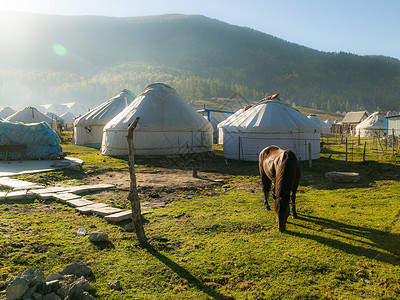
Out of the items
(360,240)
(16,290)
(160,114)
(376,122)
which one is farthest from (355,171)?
(376,122)

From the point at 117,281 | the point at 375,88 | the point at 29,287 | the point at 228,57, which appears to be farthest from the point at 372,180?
the point at 228,57

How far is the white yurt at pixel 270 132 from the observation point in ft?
48.2

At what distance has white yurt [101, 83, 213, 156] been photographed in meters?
16.1

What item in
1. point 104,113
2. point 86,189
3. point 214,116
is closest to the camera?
point 86,189

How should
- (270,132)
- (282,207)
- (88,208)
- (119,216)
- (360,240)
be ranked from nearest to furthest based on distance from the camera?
(360,240) < (282,207) < (119,216) < (88,208) < (270,132)

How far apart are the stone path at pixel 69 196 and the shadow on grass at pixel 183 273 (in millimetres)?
1646

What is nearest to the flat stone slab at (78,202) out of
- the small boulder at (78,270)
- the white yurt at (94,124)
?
the small boulder at (78,270)

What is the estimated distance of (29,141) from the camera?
1434 centimetres

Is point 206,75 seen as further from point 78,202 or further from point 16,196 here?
point 78,202

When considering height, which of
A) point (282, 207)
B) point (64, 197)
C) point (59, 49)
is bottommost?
point (64, 197)

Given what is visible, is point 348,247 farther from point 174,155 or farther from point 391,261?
point 174,155

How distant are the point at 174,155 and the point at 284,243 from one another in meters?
12.4

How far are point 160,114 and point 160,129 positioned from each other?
3.69 ft

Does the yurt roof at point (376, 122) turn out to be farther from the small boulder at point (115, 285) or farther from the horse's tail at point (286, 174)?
the small boulder at point (115, 285)
